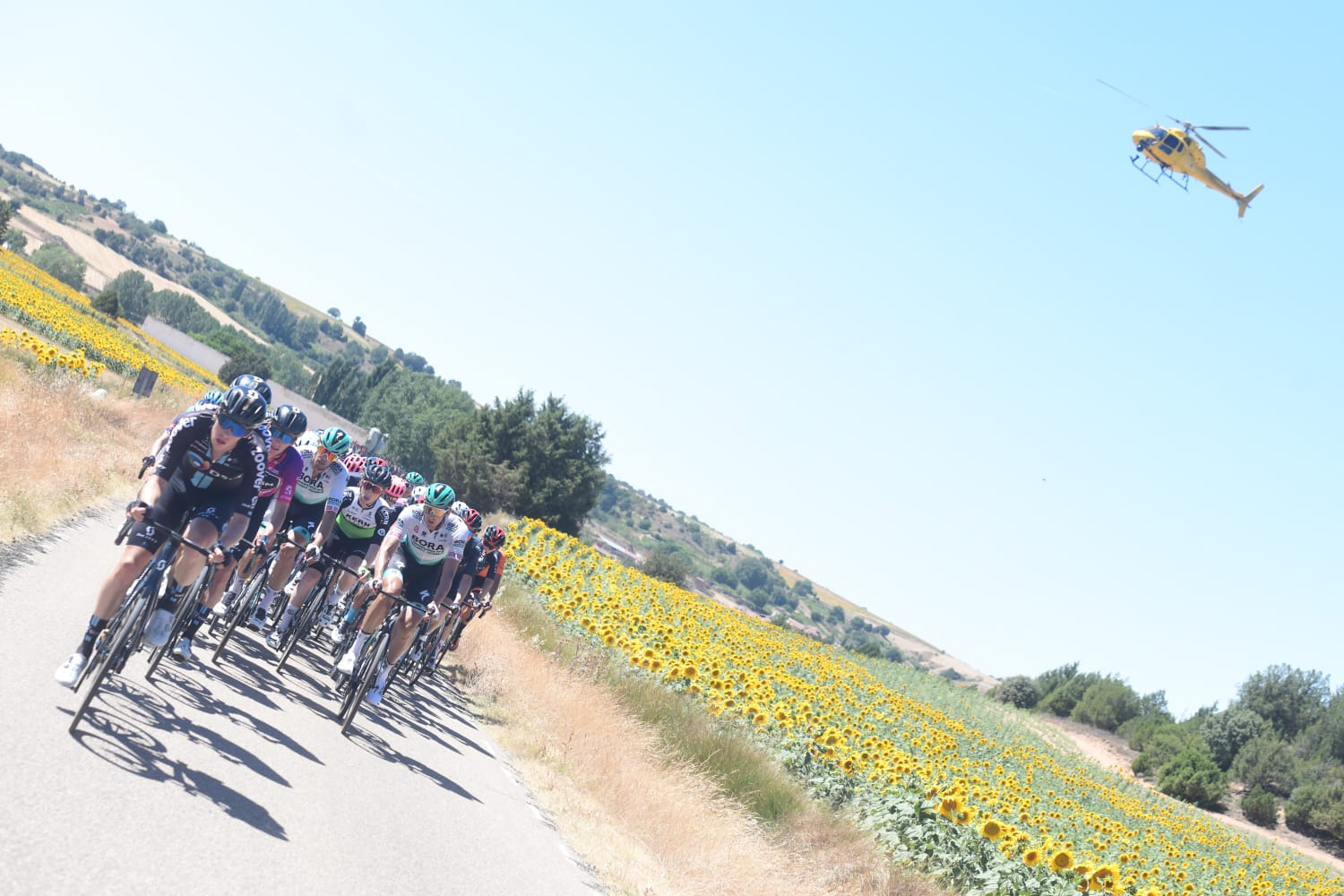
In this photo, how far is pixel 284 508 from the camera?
11047 mm

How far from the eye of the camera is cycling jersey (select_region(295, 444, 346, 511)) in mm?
13016

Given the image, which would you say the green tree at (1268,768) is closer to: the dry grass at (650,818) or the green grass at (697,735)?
the green grass at (697,735)

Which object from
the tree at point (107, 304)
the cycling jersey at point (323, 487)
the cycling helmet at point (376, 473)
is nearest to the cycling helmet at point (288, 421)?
the cycling jersey at point (323, 487)

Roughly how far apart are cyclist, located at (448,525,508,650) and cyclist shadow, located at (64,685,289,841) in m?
8.09

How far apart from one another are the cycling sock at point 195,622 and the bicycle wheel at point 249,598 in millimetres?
1401

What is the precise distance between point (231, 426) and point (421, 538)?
12.6ft

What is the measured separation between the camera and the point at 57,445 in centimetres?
1830

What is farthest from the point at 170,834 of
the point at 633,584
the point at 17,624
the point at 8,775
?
the point at 633,584

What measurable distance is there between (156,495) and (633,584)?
19.3 m

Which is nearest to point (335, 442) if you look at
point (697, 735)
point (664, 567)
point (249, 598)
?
point (249, 598)

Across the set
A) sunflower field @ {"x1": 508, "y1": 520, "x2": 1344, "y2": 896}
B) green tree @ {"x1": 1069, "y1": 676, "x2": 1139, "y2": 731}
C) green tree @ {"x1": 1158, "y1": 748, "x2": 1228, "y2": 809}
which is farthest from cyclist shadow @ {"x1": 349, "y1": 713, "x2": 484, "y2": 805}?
green tree @ {"x1": 1069, "y1": 676, "x2": 1139, "y2": 731}

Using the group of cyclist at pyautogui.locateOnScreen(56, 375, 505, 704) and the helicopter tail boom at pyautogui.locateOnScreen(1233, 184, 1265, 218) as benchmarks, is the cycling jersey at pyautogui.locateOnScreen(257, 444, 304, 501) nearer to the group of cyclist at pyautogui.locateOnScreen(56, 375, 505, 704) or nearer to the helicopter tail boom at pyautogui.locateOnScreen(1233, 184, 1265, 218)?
the group of cyclist at pyautogui.locateOnScreen(56, 375, 505, 704)

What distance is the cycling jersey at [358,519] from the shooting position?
13828 mm

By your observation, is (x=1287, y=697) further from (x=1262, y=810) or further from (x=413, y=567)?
(x=413, y=567)
